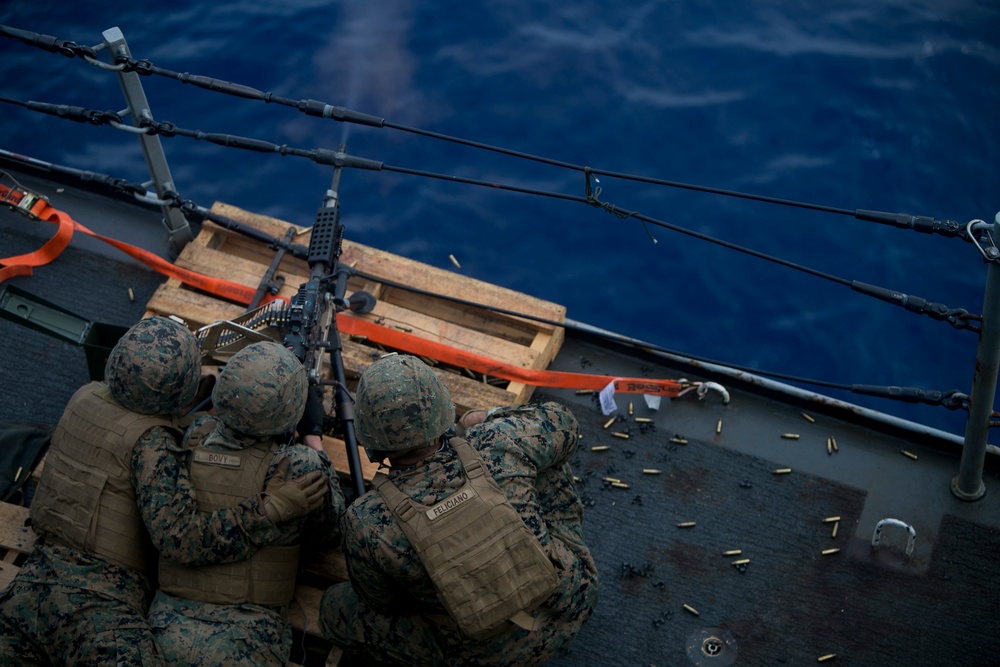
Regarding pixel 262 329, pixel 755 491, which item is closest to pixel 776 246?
pixel 755 491

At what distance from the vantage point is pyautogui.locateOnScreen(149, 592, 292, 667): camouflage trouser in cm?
417

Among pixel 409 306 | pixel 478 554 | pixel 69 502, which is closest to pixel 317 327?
pixel 409 306

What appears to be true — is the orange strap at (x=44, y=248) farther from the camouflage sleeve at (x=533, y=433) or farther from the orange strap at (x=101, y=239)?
the camouflage sleeve at (x=533, y=433)

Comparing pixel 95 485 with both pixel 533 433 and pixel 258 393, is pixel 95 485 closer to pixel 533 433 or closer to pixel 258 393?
pixel 258 393

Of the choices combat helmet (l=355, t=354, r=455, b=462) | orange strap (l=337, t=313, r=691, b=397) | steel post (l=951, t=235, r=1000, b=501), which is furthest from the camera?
orange strap (l=337, t=313, r=691, b=397)

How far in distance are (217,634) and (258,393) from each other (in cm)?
110

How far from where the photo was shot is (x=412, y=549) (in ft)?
12.7

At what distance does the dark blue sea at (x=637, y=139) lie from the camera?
8125 mm

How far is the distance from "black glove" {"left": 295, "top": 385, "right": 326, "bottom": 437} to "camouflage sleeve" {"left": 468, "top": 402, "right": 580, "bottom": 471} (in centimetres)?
125

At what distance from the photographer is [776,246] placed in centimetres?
832

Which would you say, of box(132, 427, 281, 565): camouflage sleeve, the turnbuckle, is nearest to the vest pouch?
box(132, 427, 281, 565): camouflage sleeve

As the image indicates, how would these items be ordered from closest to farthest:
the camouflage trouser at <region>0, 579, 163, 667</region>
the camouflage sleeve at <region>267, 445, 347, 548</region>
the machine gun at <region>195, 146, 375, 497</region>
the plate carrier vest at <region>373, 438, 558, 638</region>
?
the plate carrier vest at <region>373, 438, 558, 638</region> → the camouflage trouser at <region>0, 579, 163, 667</region> → the camouflage sleeve at <region>267, 445, 347, 548</region> → the machine gun at <region>195, 146, 375, 497</region>

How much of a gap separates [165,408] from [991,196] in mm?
7503

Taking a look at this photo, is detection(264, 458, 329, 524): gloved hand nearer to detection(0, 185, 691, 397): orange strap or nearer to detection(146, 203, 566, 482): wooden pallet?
detection(146, 203, 566, 482): wooden pallet
